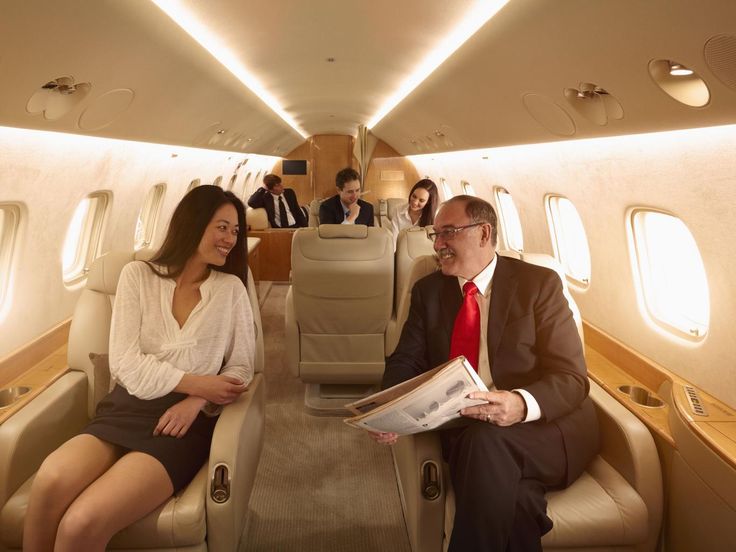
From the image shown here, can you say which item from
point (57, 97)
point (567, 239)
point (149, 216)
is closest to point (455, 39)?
point (567, 239)

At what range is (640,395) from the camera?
2.70 meters

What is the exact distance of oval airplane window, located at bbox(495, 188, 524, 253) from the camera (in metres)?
6.08

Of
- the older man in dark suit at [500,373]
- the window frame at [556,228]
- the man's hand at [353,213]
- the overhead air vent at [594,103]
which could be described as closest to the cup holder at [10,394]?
the older man in dark suit at [500,373]

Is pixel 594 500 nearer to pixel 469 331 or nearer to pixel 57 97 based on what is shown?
pixel 469 331

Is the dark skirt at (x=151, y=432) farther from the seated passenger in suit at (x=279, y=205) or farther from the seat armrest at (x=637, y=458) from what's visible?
the seated passenger in suit at (x=279, y=205)

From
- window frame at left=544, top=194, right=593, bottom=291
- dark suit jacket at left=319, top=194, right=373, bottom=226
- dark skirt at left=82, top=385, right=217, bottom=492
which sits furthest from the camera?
dark suit jacket at left=319, top=194, right=373, bottom=226

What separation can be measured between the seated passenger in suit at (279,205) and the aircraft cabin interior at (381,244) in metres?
3.01

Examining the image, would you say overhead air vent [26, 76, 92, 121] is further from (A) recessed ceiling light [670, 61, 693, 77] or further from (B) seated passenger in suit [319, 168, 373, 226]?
(B) seated passenger in suit [319, 168, 373, 226]

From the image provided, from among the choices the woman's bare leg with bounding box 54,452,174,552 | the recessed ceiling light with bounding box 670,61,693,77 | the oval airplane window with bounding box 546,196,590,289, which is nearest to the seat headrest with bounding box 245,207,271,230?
the oval airplane window with bounding box 546,196,590,289

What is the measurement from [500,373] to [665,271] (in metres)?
1.65

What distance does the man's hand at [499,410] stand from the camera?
1926 mm

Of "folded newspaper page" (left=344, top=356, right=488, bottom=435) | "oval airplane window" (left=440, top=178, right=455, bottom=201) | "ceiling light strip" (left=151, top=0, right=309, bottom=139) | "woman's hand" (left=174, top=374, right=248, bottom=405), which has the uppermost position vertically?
"ceiling light strip" (left=151, top=0, right=309, bottom=139)

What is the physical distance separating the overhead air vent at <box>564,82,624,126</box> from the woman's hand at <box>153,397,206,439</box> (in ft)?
7.39

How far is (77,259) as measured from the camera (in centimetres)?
456
